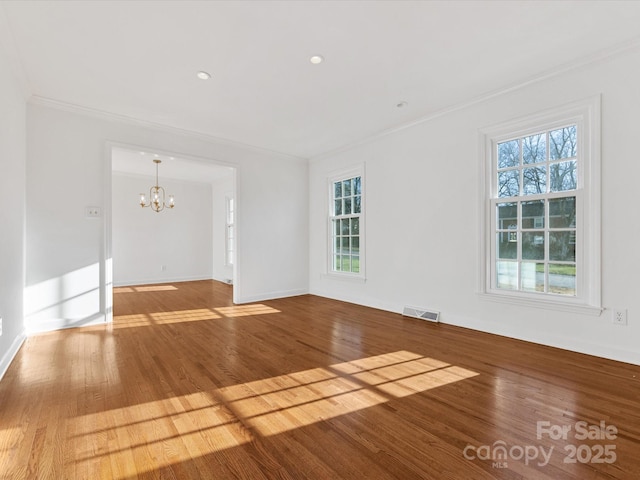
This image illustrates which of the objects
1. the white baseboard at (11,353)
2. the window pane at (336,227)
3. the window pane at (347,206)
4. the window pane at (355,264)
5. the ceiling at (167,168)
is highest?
the ceiling at (167,168)

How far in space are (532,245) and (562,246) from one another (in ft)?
0.88

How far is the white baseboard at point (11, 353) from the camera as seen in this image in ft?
8.30

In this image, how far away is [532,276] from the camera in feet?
10.9

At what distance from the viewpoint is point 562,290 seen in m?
3.10

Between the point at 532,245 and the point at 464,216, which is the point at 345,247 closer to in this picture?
the point at 464,216

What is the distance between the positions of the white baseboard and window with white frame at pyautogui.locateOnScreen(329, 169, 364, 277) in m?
4.32

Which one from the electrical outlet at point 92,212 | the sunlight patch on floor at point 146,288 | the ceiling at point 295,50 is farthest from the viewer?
the sunlight patch on floor at point 146,288

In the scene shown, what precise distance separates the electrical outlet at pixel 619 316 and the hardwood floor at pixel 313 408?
14.6 inches

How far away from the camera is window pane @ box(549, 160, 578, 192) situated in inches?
120

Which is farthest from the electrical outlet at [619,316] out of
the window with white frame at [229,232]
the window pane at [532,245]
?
the window with white frame at [229,232]

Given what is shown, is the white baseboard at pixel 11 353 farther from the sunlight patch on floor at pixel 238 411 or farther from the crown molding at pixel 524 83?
the crown molding at pixel 524 83

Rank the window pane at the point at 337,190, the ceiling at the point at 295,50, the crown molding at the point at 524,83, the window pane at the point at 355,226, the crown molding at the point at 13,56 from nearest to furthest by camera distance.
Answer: the ceiling at the point at 295,50 < the crown molding at the point at 13,56 < the crown molding at the point at 524,83 < the window pane at the point at 355,226 < the window pane at the point at 337,190

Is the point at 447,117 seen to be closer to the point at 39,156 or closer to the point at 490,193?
the point at 490,193

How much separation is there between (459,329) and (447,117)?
2.73 meters
